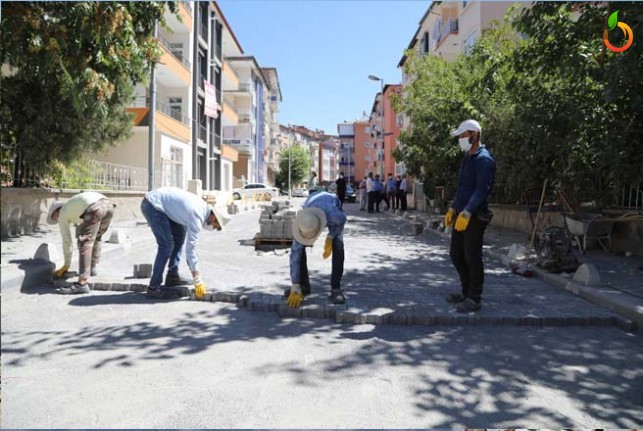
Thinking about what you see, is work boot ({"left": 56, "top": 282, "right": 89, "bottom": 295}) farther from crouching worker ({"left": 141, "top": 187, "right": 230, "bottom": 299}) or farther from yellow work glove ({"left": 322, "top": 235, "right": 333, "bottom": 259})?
yellow work glove ({"left": 322, "top": 235, "right": 333, "bottom": 259})

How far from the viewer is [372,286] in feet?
22.5

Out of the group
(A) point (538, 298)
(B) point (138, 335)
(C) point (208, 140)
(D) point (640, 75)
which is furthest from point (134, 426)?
(C) point (208, 140)

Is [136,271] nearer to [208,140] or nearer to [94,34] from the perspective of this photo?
[94,34]

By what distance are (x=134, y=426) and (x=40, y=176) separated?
34.8 feet

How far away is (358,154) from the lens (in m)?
99.8

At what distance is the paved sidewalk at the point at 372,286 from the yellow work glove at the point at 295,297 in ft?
0.29

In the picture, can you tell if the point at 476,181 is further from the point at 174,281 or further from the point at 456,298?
the point at 174,281

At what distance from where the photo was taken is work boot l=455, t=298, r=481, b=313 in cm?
538

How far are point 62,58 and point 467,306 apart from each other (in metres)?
6.97

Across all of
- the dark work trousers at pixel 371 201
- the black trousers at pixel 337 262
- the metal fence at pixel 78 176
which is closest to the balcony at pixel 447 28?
the dark work trousers at pixel 371 201

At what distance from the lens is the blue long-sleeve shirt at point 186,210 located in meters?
5.76

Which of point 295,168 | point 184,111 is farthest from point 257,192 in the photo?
point 295,168

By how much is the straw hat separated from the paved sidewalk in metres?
0.77

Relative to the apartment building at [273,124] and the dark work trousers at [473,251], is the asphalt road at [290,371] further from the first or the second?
the apartment building at [273,124]
